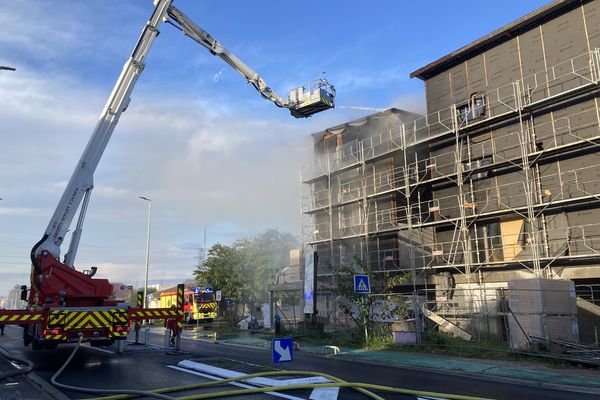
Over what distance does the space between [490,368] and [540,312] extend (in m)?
3.72

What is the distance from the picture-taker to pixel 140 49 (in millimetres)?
16641

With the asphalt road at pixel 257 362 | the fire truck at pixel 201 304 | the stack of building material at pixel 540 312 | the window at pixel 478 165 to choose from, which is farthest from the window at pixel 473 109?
the fire truck at pixel 201 304

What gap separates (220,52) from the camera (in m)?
20.7

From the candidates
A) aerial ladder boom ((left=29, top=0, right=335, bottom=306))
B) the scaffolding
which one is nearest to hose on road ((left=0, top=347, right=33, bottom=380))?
aerial ladder boom ((left=29, top=0, right=335, bottom=306))

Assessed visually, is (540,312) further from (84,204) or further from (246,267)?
(246,267)

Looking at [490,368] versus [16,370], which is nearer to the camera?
[16,370]

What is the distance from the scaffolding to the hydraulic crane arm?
8.73 m

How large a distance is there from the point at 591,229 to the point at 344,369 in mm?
13191

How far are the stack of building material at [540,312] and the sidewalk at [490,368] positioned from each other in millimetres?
2165

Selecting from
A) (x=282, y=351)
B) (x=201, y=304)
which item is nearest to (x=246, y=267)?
(x=201, y=304)

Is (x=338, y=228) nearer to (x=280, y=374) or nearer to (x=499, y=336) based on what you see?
(x=499, y=336)

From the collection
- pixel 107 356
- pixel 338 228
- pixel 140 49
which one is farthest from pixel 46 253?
pixel 338 228

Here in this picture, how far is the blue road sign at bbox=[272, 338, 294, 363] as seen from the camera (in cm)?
907

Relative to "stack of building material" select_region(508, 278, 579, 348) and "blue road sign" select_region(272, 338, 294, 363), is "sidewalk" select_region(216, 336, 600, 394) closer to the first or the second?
"stack of building material" select_region(508, 278, 579, 348)
